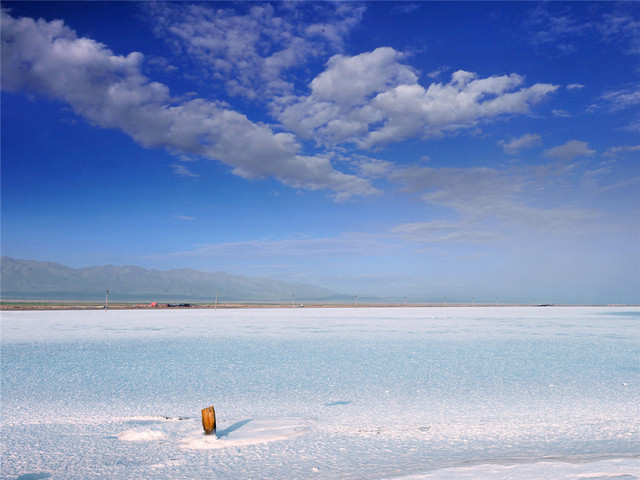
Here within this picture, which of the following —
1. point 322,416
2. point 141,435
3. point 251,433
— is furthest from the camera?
point 322,416

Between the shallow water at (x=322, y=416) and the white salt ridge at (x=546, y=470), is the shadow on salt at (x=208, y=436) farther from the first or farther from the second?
the white salt ridge at (x=546, y=470)

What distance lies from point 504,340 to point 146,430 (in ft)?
55.2

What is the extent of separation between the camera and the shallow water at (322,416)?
16.9 ft

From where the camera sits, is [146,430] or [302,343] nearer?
[146,430]

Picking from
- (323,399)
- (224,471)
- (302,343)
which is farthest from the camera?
(302,343)

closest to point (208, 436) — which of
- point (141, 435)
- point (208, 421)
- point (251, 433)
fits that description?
point (208, 421)

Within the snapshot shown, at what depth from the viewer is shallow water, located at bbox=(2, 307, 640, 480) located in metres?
5.16

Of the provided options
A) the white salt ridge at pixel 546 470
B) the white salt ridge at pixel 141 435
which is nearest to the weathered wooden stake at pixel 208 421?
the white salt ridge at pixel 141 435

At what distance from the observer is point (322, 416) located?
7.21 m

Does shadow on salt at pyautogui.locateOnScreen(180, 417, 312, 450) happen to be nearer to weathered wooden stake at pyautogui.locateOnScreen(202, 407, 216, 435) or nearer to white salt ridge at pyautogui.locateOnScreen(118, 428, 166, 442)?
weathered wooden stake at pyautogui.locateOnScreen(202, 407, 216, 435)

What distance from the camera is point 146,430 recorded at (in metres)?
6.31

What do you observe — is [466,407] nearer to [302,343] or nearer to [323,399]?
[323,399]

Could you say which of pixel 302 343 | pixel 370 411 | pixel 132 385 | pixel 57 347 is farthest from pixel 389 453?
pixel 57 347

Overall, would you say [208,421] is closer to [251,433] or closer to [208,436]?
[208,436]
